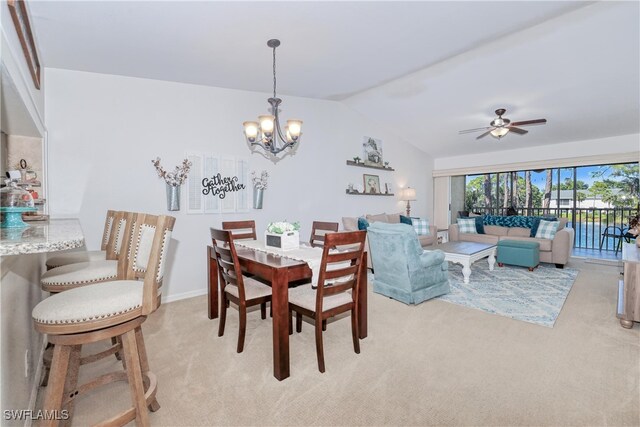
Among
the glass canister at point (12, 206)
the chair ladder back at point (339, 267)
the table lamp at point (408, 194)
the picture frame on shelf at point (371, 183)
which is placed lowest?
the chair ladder back at point (339, 267)

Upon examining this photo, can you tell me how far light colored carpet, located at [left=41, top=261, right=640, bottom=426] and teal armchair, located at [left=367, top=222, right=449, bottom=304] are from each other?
1.41ft

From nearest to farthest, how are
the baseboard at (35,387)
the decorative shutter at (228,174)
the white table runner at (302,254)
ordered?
the baseboard at (35,387) → the white table runner at (302,254) → the decorative shutter at (228,174)

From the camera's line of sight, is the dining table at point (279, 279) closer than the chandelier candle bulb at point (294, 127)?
Yes

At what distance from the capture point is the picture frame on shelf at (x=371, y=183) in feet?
19.2

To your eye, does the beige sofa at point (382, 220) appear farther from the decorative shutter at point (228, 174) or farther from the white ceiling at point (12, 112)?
the white ceiling at point (12, 112)

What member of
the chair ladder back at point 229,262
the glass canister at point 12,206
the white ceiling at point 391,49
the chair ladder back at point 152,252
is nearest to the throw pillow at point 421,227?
the white ceiling at point 391,49

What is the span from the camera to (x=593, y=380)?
199cm

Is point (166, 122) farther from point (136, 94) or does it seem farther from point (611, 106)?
point (611, 106)

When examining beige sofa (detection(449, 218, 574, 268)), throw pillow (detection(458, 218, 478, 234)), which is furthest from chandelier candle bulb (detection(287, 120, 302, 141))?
throw pillow (detection(458, 218, 478, 234))

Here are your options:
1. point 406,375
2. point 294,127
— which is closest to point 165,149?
point 294,127

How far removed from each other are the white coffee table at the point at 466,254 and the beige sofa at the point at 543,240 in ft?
3.11

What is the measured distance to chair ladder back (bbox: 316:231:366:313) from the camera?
2.08 m

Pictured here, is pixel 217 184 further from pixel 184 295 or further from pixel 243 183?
pixel 184 295

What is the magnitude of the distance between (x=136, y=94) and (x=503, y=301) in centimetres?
471
